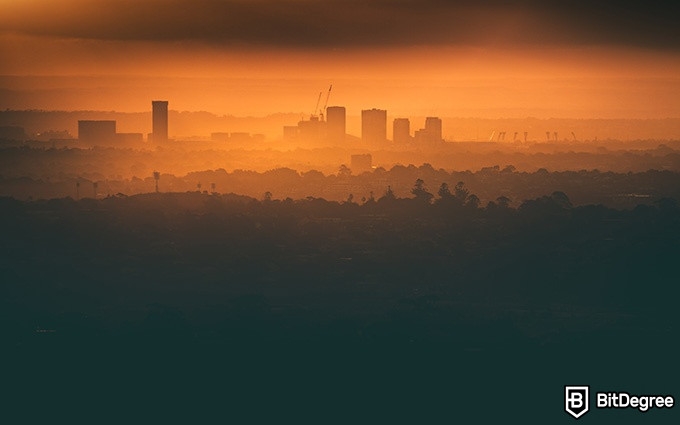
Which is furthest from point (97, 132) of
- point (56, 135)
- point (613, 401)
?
point (613, 401)

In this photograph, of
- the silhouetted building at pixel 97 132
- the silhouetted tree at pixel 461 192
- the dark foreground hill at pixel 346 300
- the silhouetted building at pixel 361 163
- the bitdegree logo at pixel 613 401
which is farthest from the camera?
the silhouetted building at pixel 361 163

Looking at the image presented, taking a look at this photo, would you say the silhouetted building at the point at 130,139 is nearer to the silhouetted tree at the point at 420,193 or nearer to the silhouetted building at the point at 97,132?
the silhouetted building at the point at 97,132

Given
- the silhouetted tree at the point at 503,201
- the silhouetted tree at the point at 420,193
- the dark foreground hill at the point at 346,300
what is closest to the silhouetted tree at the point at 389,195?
the dark foreground hill at the point at 346,300

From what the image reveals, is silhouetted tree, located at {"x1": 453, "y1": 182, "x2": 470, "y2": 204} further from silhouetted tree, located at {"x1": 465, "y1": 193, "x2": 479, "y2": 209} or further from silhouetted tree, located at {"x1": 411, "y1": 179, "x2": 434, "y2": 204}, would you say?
silhouetted tree, located at {"x1": 411, "y1": 179, "x2": 434, "y2": 204}

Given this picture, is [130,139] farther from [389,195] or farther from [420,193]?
[420,193]

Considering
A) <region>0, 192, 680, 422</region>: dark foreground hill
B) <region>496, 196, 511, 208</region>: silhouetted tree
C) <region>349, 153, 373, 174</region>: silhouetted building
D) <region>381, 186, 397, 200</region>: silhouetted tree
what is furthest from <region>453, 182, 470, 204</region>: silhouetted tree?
<region>349, 153, 373, 174</region>: silhouetted building

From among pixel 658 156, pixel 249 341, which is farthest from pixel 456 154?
pixel 249 341

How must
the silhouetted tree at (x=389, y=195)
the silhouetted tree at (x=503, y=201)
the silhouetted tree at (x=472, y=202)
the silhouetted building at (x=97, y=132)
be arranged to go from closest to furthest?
the silhouetted building at (x=97, y=132) < the silhouetted tree at (x=389, y=195) < the silhouetted tree at (x=503, y=201) < the silhouetted tree at (x=472, y=202)
